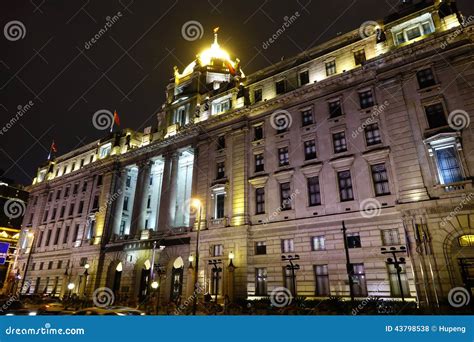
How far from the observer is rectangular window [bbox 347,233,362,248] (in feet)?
81.8

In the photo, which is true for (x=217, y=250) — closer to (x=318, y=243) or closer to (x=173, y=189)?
(x=318, y=243)

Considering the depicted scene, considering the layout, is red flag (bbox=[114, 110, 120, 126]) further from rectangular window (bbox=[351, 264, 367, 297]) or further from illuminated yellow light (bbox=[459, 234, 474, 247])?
illuminated yellow light (bbox=[459, 234, 474, 247])

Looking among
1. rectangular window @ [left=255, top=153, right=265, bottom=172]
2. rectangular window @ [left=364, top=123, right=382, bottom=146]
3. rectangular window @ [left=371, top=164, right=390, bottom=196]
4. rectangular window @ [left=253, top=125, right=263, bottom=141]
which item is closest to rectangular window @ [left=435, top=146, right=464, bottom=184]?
rectangular window @ [left=371, top=164, right=390, bottom=196]

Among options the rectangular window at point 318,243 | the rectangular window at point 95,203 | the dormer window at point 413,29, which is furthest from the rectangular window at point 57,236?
the dormer window at point 413,29

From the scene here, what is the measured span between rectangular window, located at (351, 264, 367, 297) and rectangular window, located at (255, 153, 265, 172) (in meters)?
13.0

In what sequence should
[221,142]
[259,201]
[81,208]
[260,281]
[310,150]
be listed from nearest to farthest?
[260,281] < [310,150] < [259,201] < [221,142] < [81,208]

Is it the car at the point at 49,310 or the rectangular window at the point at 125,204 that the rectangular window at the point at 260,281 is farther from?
the rectangular window at the point at 125,204

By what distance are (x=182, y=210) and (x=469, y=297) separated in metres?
30.1

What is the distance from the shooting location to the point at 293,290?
1046 inches

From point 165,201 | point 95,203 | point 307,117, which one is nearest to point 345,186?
point 307,117

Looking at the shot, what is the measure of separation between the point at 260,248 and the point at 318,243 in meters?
5.76

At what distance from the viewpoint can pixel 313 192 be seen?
28641 millimetres

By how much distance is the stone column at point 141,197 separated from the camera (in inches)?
1661

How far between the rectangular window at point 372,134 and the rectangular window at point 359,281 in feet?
34.2
